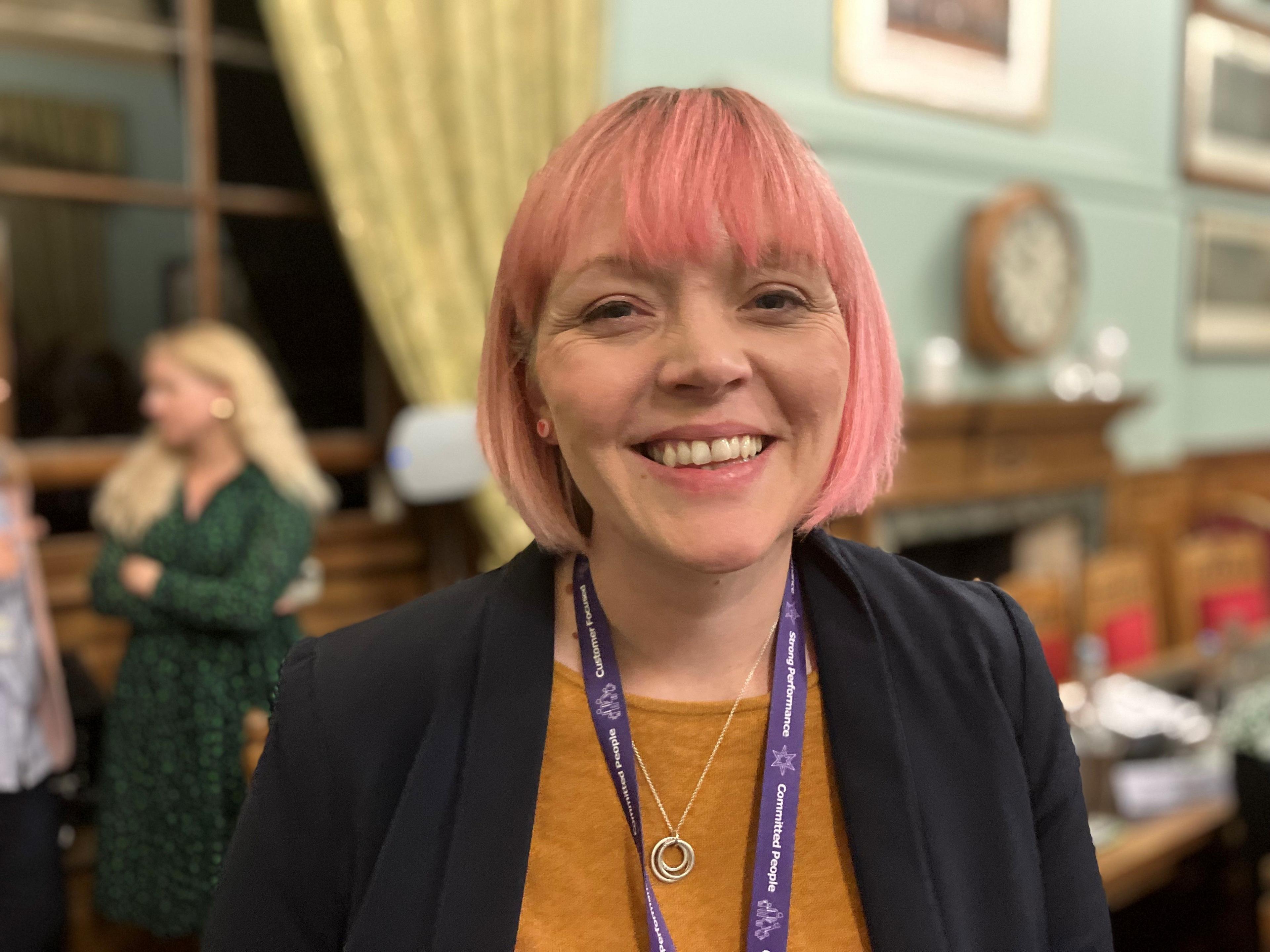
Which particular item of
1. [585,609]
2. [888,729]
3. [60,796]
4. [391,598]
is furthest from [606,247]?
[391,598]

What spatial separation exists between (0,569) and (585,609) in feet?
4.91

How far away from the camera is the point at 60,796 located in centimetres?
212

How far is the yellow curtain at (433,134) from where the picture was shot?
2.64 meters

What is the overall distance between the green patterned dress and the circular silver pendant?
137 cm

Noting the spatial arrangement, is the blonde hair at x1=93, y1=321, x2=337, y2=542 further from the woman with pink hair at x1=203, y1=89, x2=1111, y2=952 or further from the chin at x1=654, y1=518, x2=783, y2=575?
the chin at x1=654, y1=518, x2=783, y2=575

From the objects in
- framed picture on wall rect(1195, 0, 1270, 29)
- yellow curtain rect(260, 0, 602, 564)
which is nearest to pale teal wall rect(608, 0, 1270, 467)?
framed picture on wall rect(1195, 0, 1270, 29)

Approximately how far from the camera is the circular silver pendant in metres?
0.85

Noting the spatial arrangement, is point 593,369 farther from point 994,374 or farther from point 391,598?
point 994,374

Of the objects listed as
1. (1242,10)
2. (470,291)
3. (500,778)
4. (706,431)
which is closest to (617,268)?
(706,431)

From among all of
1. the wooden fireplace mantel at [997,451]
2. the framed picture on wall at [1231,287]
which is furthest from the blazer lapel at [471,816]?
the framed picture on wall at [1231,287]

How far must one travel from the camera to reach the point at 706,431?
787 mm

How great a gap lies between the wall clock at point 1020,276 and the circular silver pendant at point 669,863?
3461mm

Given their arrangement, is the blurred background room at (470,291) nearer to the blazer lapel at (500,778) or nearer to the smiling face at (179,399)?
the smiling face at (179,399)

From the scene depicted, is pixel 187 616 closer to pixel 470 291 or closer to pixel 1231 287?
pixel 470 291
